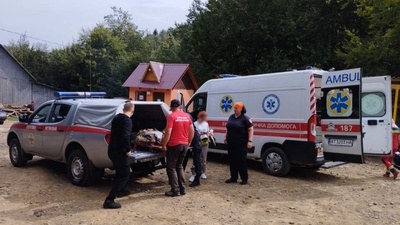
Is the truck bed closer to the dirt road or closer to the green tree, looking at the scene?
the dirt road

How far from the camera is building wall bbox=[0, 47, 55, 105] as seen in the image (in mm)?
36344

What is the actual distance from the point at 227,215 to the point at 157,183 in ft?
7.91

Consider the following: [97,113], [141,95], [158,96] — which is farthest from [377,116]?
[141,95]

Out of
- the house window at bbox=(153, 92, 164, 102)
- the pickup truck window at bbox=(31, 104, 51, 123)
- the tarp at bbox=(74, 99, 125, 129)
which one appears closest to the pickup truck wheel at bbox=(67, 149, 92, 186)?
the tarp at bbox=(74, 99, 125, 129)

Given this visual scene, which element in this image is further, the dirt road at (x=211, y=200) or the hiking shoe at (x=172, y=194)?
the hiking shoe at (x=172, y=194)

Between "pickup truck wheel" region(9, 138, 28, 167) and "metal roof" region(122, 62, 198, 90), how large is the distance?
15.3 meters

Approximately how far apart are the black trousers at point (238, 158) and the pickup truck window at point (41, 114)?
13.7 feet

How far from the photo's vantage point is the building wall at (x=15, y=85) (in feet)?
119

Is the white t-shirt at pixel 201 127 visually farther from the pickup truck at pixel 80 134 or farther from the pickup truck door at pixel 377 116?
the pickup truck door at pixel 377 116

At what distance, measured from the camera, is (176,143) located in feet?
20.5

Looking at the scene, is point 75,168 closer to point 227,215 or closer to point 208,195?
point 208,195

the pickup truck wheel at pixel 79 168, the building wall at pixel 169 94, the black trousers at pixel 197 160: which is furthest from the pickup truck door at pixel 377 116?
the building wall at pixel 169 94

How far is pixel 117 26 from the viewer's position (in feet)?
189

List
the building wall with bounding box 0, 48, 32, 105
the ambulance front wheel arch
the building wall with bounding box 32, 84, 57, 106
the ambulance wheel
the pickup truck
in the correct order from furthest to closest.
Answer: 1. the building wall with bounding box 32, 84, 57, 106
2. the building wall with bounding box 0, 48, 32, 105
3. the ambulance front wheel arch
4. the ambulance wheel
5. the pickup truck
